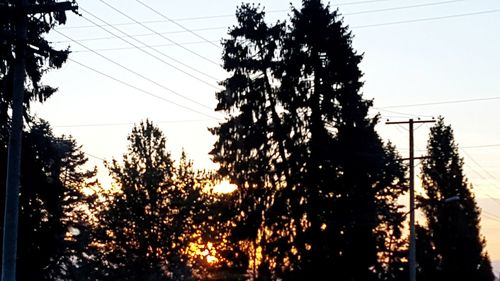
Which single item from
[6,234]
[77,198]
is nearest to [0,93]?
[6,234]

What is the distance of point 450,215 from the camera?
250 feet

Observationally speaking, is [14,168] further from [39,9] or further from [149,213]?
[149,213]

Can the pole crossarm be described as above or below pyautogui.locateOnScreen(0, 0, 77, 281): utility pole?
above

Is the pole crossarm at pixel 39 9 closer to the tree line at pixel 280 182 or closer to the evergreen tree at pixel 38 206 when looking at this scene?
the evergreen tree at pixel 38 206

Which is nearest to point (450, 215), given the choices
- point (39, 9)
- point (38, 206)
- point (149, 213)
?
point (149, 213)

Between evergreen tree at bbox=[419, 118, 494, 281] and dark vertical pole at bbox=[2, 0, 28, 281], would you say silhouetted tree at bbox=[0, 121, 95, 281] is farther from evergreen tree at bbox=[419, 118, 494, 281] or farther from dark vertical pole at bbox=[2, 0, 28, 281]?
evergreen tree at bbox=[419, 118, 494, 281]

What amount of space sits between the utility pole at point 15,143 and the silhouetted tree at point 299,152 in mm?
26831

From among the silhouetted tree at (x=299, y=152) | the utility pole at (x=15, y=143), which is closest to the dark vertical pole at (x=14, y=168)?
the utility pole at (x=15, y=143)

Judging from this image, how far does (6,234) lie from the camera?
1683cm

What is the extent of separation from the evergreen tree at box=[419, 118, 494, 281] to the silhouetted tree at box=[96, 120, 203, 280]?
28.3 meters

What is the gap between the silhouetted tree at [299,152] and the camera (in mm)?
43875

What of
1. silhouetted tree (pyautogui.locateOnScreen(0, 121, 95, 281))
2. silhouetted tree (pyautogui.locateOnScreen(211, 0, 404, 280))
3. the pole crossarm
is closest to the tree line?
silhouetted tree (pyautogui.locateOnScreen(211, 0, 404, 280))

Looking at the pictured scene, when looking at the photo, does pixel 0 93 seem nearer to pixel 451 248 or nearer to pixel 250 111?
pixel 250 111

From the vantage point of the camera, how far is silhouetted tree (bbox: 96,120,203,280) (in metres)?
50.2
